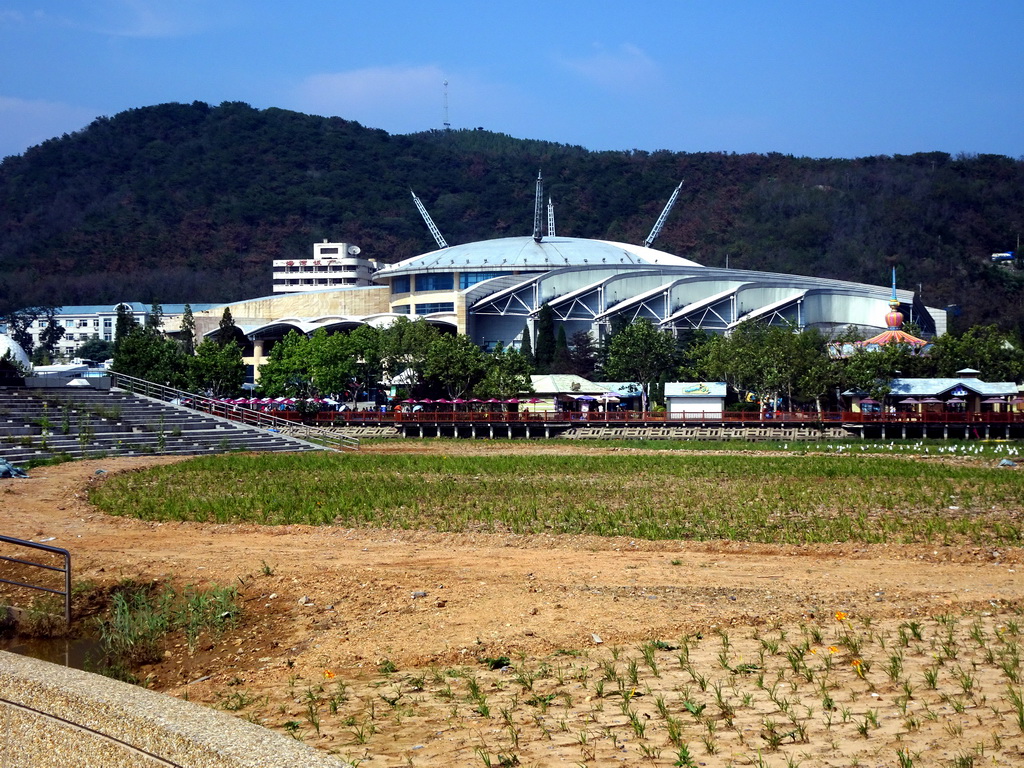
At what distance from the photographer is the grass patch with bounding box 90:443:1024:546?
64.3 feet

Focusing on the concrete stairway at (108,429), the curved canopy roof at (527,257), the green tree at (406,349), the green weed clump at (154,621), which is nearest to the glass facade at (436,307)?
the curved canopy roof at (527,257)

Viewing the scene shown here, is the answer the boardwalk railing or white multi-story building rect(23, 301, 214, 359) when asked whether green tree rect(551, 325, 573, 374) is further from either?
white multi-story building rect(23, 301, 214, 359)

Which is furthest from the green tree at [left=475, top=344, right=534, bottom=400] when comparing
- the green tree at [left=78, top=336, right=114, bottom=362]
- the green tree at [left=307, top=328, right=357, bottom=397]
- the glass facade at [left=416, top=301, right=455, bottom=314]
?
the green tree at [left=78, top=336, right=114, bottom=362]

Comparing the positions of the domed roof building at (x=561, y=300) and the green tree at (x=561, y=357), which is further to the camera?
the domed roof building at (x=561, y=300)

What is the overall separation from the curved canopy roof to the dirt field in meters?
93.3

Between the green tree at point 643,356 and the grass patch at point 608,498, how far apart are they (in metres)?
42.5

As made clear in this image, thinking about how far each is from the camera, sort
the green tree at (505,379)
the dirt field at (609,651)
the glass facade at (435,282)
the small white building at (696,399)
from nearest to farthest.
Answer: the dirt field at (609,651) < the small white building at (696,399) < the green tree at (505,379) < the glass facade at (435,282)

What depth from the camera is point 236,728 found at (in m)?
6.03

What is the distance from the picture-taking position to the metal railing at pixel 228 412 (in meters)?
49.3

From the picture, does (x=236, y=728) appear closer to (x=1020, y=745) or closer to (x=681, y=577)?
(x=1020, y=745)

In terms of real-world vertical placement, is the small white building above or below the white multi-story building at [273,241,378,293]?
below

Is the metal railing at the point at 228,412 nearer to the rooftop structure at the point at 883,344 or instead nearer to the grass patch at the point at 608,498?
the grass patch at the point at 608,498

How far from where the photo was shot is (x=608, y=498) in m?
24.6

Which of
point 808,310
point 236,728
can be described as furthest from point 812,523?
point 808,310
